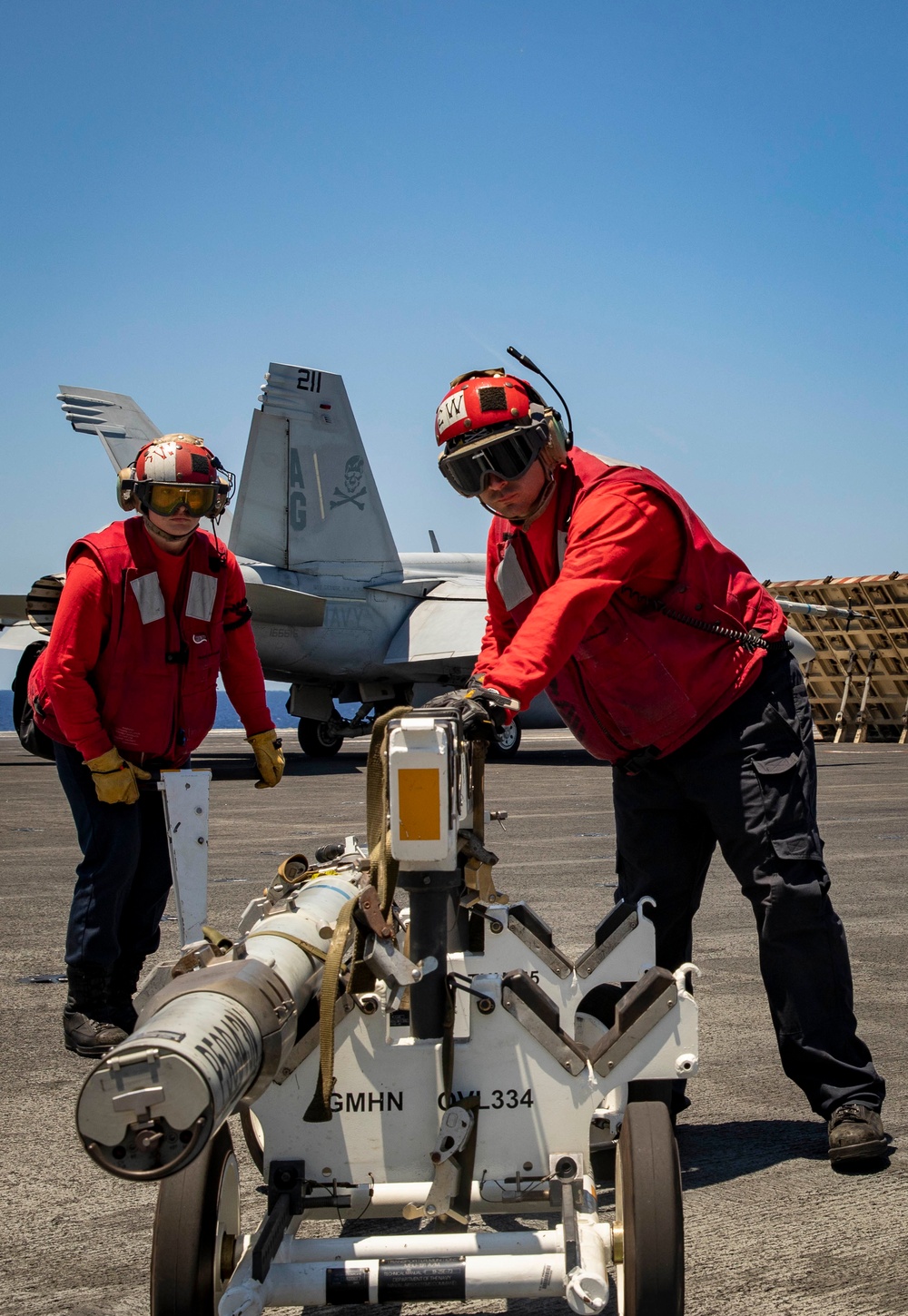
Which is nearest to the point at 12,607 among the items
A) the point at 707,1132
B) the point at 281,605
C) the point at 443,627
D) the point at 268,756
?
the point at 281,605

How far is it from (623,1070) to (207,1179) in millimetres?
854

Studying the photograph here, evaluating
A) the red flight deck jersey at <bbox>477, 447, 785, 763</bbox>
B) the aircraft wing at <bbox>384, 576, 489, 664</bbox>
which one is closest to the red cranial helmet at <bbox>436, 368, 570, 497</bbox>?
the red flight deck jersey at <bbox>477, 447, 785, 763</bbox>

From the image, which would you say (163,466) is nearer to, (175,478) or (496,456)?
(175,478)

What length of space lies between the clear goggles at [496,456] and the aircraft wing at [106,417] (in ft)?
67.6

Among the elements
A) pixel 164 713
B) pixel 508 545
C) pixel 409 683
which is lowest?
pixel 409 683

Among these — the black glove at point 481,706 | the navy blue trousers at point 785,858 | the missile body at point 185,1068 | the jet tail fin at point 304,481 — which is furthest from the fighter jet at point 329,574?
the missile body at point 185,1068

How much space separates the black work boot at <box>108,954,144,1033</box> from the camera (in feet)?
14.7

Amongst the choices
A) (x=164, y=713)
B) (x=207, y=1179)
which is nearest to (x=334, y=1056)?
(x=207, y=1179)

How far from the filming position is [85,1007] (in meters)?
4.41

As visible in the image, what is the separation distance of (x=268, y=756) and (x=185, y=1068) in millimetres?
3143

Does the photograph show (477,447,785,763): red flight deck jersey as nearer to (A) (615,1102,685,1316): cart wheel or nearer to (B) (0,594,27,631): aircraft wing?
(A) (615,1102,685,1316): cart wheel

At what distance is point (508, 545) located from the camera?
3.47 m

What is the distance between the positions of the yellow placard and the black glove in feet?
0.65

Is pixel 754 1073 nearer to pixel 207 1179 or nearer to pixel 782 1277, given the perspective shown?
pixel 782 1277
